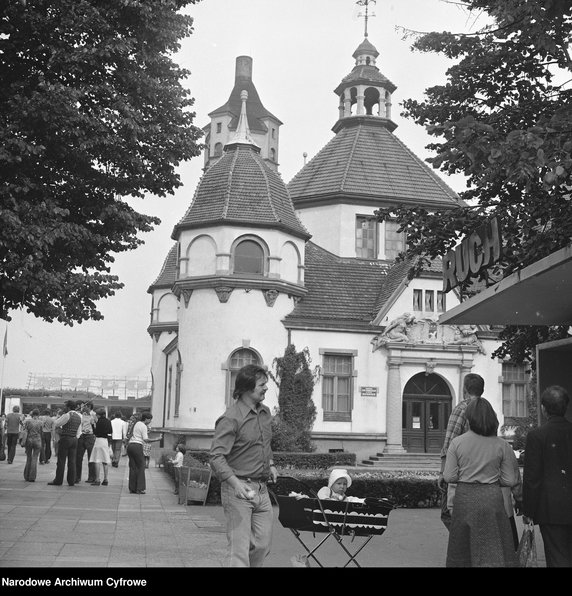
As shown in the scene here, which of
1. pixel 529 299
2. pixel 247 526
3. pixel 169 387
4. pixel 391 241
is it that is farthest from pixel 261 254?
pixel 247 526

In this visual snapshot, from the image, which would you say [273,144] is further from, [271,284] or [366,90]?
[271,284]

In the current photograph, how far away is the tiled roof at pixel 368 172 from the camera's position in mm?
37219

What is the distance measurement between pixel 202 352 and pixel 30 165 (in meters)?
14.7

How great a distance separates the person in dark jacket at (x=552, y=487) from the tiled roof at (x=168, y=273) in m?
39.4

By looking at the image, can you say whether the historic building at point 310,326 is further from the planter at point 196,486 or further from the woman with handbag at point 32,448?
the planter at point 196,486

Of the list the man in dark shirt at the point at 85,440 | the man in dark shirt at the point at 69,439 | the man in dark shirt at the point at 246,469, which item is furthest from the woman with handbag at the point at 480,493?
the man in dark shirt at the point at 85,440

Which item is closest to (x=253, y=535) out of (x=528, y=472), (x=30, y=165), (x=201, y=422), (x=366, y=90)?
(x=528, y=472)

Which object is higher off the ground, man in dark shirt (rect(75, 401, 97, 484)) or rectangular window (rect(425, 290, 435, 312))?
rectangular window (rect(425, 290, 435, 312))

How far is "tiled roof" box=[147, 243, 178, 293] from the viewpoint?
46.7 m

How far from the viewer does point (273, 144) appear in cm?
7231

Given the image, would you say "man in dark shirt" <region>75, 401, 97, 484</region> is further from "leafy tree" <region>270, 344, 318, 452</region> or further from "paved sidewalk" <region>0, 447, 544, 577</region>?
"leafy tree" <region>270, 344, 318, 452</region>

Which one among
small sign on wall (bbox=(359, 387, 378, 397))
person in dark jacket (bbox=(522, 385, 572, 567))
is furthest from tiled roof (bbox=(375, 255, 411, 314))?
person in dark jacket (bbox=(522, 385, 572, 567))

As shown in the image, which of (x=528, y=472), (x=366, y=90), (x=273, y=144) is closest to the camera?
(x=528, y=472)

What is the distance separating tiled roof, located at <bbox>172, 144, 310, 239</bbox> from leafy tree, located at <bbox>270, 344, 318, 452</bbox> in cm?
493
